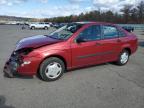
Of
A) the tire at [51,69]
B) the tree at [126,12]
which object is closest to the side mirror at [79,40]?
the tire at [51,69]

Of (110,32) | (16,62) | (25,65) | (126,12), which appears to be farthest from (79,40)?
(126,12)

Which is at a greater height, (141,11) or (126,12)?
(141,11)

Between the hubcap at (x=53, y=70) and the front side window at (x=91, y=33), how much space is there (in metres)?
1.12

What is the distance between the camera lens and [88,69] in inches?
275

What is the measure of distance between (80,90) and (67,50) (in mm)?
1308

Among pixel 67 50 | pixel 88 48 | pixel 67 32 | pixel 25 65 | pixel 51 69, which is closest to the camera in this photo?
pixel 25 65

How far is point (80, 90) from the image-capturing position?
511 cm

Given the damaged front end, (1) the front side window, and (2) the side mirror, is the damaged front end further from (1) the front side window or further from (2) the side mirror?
(1) the front side window

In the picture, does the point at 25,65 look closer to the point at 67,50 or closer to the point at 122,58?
the point at 67,50

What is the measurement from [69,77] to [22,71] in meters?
1.42

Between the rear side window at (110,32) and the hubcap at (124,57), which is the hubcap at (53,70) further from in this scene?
the hubcap at (124,57)

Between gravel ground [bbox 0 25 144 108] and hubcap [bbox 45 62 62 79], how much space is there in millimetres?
216

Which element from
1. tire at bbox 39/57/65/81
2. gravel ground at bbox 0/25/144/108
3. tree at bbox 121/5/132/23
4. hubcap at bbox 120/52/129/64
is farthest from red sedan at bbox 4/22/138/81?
tree at bbox 121/5/132/23

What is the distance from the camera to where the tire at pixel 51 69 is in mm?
5633
